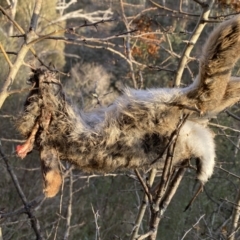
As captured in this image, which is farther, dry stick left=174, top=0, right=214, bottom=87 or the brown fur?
dry stick left=174, top=0, right=214, bottom=87

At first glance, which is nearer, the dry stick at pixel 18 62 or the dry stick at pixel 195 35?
the dry stick at pixel 18 62

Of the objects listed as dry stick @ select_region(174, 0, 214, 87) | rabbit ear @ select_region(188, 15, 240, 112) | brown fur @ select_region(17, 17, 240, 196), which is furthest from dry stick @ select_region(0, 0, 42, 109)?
dry stick @ select_region(174, 0, 214, 87)

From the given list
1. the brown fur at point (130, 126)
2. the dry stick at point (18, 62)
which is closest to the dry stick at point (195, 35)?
the brown fur at point (130, 126)

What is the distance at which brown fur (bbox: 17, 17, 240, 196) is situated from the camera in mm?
1993

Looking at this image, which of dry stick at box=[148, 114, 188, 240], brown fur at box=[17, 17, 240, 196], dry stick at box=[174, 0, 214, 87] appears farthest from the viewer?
dry stick at box=[174, 0, 214, 87]

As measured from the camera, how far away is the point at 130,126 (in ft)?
6.97

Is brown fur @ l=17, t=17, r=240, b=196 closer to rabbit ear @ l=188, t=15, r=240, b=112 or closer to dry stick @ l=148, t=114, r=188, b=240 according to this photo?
rabbit ear @ l=188, t=15, r=240, b=112

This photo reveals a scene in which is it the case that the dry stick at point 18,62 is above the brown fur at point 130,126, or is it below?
above

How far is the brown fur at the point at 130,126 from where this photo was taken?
1993 mm

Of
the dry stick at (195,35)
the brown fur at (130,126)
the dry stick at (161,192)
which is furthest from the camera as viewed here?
the dry stick at (195,35)

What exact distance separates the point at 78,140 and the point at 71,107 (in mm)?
137

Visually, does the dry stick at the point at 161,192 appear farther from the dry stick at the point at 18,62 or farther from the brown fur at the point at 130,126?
the dry stick at the point at 18,62

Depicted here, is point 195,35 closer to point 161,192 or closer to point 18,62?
point 18,62

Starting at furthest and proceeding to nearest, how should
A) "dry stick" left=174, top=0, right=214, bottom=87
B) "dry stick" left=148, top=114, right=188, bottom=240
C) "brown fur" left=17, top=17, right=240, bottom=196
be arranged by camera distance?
"dry stick" left=174, top=0, right=214, bottom=87 < "brown fur" left=17, top=17, right=240, bottom=196 < "dry stick" left=148, top=114, right=188, bottom=240
